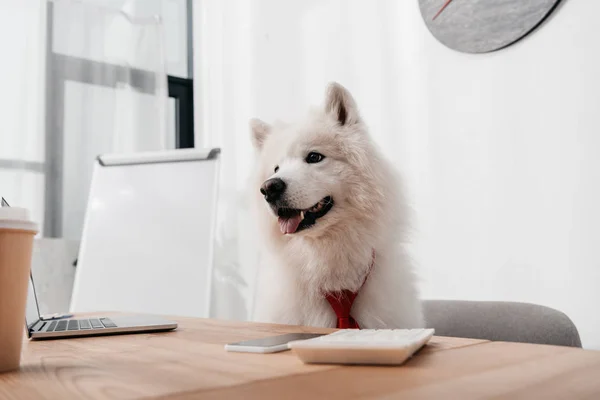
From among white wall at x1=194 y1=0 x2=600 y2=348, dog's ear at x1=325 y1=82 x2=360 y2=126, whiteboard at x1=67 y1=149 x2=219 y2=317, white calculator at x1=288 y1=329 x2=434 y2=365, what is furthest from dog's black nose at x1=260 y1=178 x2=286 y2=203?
whiteboard at x1=67 y1=149 x2=219 y2=317

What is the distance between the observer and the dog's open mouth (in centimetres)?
154

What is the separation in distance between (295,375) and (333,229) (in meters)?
1.12

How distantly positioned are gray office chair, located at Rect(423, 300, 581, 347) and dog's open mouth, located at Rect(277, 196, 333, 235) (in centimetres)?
50

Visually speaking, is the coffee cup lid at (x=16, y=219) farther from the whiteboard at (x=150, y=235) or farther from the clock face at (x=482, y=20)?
the whiteboard at (x=150, y=235)

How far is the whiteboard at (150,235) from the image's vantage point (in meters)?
2.84

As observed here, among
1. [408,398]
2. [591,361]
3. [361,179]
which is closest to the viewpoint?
[408,398]

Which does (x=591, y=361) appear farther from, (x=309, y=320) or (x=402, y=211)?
(x=402, y=211)

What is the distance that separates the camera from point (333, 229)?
155 cm

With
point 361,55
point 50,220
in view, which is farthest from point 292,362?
point 50,220

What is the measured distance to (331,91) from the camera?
1.63 metres

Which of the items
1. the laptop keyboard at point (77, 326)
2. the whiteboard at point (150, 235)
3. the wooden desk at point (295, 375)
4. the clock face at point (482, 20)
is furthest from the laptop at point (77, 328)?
the whiteboard at point (150, 235)

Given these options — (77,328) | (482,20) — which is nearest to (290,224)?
(77,328)

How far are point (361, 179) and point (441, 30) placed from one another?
1.02m

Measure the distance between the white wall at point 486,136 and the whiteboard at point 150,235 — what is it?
0.73 metres
